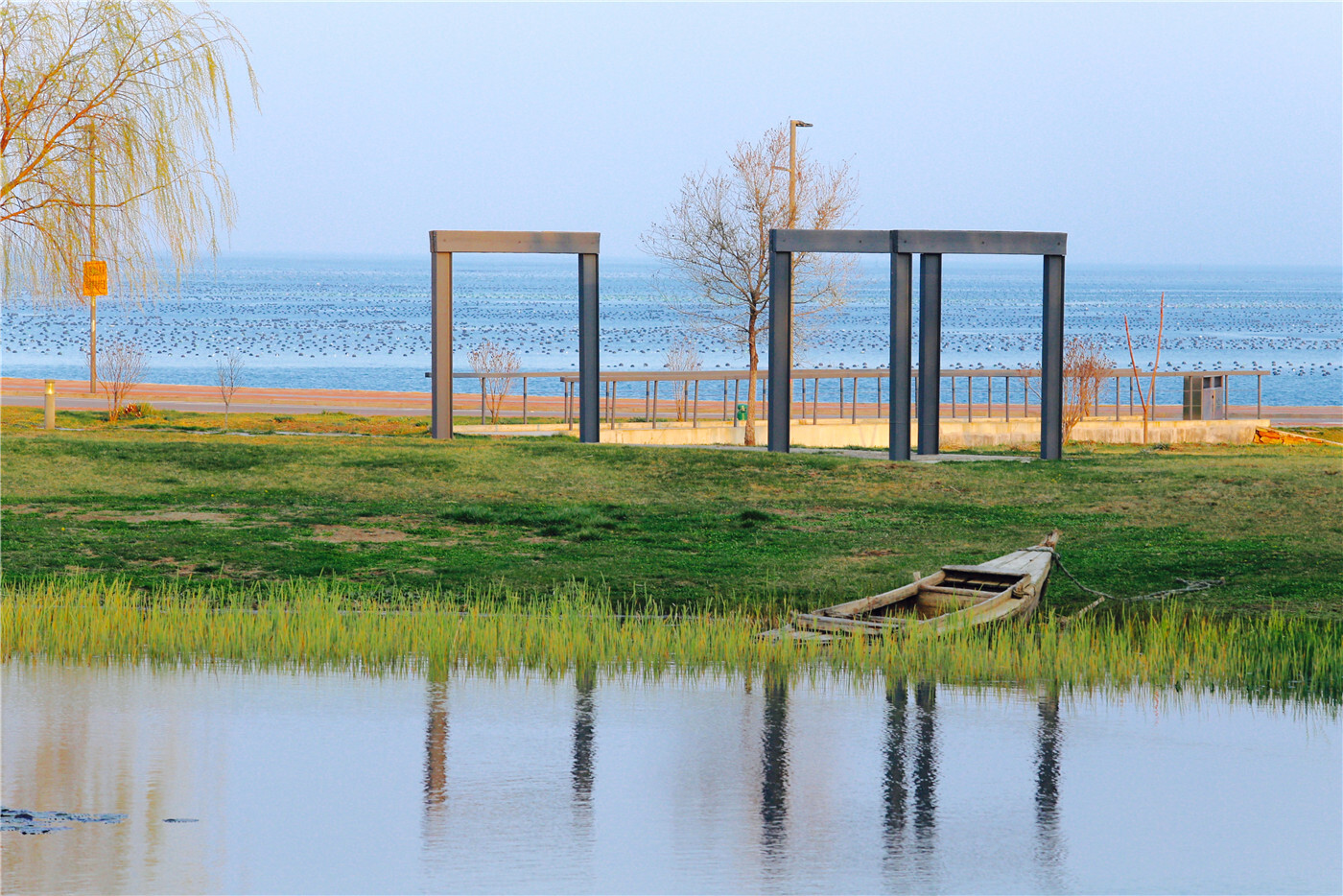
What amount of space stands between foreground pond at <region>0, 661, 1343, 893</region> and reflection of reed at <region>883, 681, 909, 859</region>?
2 cm

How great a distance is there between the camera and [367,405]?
4534cm

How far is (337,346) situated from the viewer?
3871 inches

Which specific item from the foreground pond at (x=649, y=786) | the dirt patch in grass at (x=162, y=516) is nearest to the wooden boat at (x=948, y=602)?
the foreground pond at (x=649, y=786)

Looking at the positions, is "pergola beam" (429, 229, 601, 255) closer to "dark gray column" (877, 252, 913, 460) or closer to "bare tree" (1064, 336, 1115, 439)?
"dark gray column" (877, 252, 913, 460)

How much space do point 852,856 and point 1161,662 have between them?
15.9 ft

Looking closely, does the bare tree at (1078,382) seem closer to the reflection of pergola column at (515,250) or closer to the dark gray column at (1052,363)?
the dark gray column at (1052,363)

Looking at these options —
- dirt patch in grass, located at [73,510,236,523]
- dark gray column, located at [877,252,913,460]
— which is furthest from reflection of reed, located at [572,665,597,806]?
dark gray column, located at [877,252,913,460]

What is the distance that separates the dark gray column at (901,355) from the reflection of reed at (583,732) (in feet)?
40.8

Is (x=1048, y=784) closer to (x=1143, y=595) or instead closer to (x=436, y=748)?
(x=436, y=748)

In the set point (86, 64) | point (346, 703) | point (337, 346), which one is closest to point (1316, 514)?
point (346, 703)

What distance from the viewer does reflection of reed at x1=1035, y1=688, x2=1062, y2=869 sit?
7102mm

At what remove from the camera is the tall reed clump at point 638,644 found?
35.5 ft

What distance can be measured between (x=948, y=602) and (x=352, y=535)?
21.0 ft

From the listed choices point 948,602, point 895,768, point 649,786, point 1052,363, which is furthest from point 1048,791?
point 1052,363
